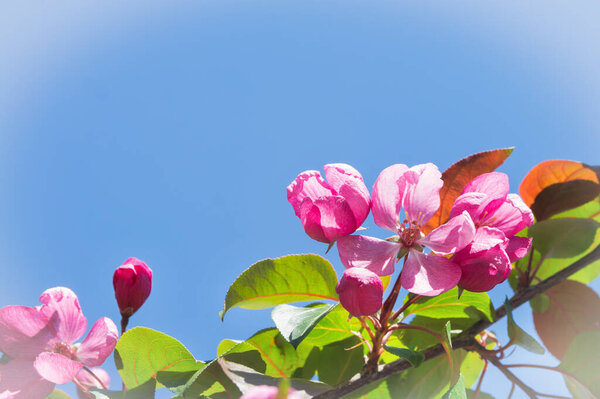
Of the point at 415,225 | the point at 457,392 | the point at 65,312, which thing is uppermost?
the point at 415,225

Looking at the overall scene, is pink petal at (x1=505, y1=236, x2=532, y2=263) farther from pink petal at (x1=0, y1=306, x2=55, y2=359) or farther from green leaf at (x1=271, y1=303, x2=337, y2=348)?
pink petal at (x1=0, y1=306, x2=55, y2=359)

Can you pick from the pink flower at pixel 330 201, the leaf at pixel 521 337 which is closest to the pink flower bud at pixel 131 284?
the pink flower at pixel 330 201

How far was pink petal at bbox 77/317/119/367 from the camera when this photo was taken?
1080 millimetres

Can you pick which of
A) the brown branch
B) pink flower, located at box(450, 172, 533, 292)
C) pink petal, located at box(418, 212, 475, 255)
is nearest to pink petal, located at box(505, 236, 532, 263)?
pink flower, located at box(450, 172, 533, 292)

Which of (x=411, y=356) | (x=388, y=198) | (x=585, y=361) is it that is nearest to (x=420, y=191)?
(x=388, y=198)

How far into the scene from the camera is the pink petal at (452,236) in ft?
2.90

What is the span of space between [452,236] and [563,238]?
70 cm

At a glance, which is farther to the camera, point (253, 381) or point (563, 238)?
point (563, 238)

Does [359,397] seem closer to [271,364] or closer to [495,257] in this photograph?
[271,364]

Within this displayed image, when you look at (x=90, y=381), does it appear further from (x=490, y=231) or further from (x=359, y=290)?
(x=490, y=231)

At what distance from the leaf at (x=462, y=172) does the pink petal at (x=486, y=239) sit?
207 millimetres

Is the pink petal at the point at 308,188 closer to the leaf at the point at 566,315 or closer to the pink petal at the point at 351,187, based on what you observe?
the pink petal at the point at 351,187

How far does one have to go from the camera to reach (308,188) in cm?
96

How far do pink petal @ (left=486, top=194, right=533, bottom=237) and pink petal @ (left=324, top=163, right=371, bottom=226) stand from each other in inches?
10.0
